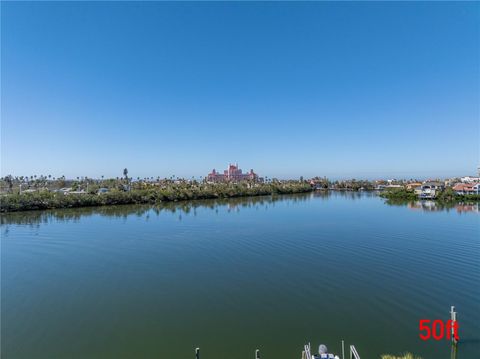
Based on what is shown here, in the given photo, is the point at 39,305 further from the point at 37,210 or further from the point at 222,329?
the point at 37,210

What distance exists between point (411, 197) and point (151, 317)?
5590cm

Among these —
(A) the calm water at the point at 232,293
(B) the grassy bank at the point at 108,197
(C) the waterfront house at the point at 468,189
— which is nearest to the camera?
(A) the calm water at the point at 232,293

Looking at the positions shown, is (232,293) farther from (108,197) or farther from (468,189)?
(468,189)

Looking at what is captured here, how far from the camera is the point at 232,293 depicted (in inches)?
385

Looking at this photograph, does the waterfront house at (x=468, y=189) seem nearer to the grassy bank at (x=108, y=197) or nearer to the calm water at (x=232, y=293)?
the grassy bank at (x=108, y=197)

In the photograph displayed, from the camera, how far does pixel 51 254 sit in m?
15.2

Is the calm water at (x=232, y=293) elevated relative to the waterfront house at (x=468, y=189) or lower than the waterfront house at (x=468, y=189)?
lower

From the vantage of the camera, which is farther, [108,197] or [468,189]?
[468,189]


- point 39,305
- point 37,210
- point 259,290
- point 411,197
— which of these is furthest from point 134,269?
point 411,197

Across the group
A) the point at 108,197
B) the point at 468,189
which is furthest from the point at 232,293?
the point at 468,189

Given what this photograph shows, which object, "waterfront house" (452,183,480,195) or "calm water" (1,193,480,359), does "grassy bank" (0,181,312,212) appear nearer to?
"calm water" (1,193,480,359)

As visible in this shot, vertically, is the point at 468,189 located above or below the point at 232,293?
above

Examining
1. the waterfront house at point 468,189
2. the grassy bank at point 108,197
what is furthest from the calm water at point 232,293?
the waterfront house at point 468,189

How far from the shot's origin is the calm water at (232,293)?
22.2ft
